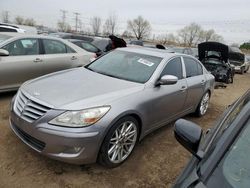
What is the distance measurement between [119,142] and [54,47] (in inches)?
159

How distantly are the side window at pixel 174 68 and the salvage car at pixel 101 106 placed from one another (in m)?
0.02

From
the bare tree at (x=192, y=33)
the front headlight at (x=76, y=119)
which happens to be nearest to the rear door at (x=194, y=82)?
the front headlight at (x=76, y=119)

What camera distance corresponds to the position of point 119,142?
3.49 m

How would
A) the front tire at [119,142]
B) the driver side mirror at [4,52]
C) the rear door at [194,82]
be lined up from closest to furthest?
the front tire at [119,142] < the rear door at [194,82] < the driver side mirror at [4,52]

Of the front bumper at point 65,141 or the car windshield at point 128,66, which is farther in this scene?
the car windshield at point 128,66

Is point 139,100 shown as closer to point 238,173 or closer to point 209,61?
point 238,173

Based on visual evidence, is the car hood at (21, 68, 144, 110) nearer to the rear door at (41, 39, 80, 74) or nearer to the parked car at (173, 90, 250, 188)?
the parked car at (173, 90, 250, 188)

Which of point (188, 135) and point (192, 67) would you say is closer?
point (188, 135)

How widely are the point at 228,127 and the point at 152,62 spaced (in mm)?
2804

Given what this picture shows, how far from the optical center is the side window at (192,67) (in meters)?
5.32

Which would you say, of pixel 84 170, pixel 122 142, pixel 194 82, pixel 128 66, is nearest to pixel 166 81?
pixel 128 66

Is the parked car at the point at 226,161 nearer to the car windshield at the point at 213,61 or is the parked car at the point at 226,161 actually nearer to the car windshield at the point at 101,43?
the car windshield at the point at 213,61

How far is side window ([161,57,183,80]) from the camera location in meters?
4.50

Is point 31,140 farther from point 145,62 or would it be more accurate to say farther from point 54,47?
point 54,47
